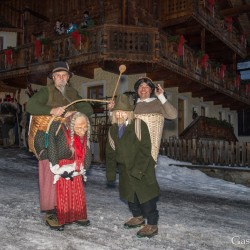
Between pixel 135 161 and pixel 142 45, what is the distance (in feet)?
31.1

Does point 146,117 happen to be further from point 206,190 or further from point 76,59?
point 76,59

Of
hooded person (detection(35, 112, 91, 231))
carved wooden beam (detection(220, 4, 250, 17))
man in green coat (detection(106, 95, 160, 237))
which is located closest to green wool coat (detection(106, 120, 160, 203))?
man in green coat (detection(106, 95, 160, 237))

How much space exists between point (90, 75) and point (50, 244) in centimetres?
1248

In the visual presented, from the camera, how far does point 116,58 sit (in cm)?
1259

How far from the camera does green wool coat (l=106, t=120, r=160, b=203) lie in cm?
386

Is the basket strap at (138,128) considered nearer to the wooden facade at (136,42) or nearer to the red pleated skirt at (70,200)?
the red pleated skirt at (70,200)

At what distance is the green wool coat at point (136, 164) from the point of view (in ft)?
12.7

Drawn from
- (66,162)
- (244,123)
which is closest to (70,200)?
(66,162)

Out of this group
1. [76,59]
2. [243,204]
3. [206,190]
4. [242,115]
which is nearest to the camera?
[243,204]

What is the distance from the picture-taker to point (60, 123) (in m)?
4.05

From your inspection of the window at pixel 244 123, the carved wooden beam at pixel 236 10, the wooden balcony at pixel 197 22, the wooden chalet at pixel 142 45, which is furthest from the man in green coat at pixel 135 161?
the window at pixel 244 123

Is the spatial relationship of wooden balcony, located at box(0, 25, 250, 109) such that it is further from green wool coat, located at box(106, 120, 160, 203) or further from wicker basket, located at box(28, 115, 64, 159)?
green wool coat, located at box(106, 120, 160, 203)

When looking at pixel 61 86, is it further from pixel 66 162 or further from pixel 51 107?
pixel 66 162

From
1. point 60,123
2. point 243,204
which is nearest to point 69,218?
point 60,123
